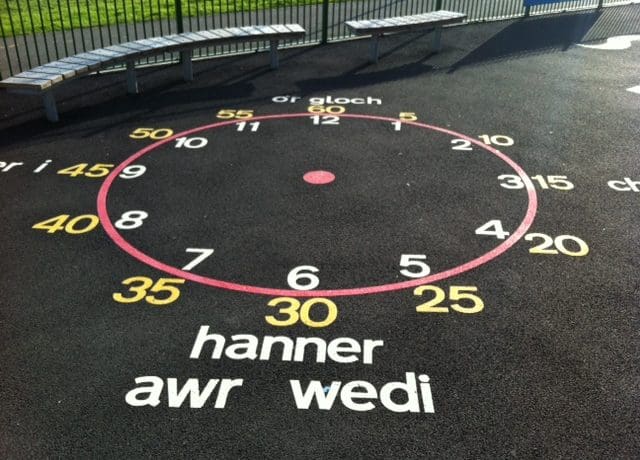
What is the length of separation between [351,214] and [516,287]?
7.95 feet

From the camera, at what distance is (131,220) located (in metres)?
8.14

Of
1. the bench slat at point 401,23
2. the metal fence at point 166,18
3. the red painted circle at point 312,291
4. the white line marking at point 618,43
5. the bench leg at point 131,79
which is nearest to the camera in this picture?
the red painted circle at point 312,291

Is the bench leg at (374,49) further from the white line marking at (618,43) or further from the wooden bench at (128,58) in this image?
the white line marking at (618,43)

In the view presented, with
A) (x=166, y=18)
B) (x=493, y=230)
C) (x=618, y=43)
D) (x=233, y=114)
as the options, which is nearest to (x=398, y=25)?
(x=233, y=114)

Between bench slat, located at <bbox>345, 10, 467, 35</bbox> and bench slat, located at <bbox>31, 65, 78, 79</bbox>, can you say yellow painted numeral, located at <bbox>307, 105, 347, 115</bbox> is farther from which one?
bench slat, located at <bbox>31, 65, 78, 79</bbox>

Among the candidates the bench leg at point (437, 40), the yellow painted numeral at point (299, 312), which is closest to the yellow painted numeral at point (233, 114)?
the yellow painted numeral at point (299, 312)

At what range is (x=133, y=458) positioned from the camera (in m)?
4.82

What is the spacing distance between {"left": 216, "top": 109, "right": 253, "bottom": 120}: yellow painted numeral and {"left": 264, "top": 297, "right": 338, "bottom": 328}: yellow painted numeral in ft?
18.9

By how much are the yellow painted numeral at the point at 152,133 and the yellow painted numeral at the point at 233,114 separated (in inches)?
43.7

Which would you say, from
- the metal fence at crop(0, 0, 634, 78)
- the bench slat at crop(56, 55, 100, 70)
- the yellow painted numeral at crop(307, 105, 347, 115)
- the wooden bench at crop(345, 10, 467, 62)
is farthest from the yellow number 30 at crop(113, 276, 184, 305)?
the wooden bench at crop(345, 10, 467, 62)

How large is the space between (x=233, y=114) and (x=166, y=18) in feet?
25.7

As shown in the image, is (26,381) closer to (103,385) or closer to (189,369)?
(103,385)

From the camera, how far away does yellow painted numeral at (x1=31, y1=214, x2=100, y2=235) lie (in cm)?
792

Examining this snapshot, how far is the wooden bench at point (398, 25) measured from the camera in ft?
46.1
